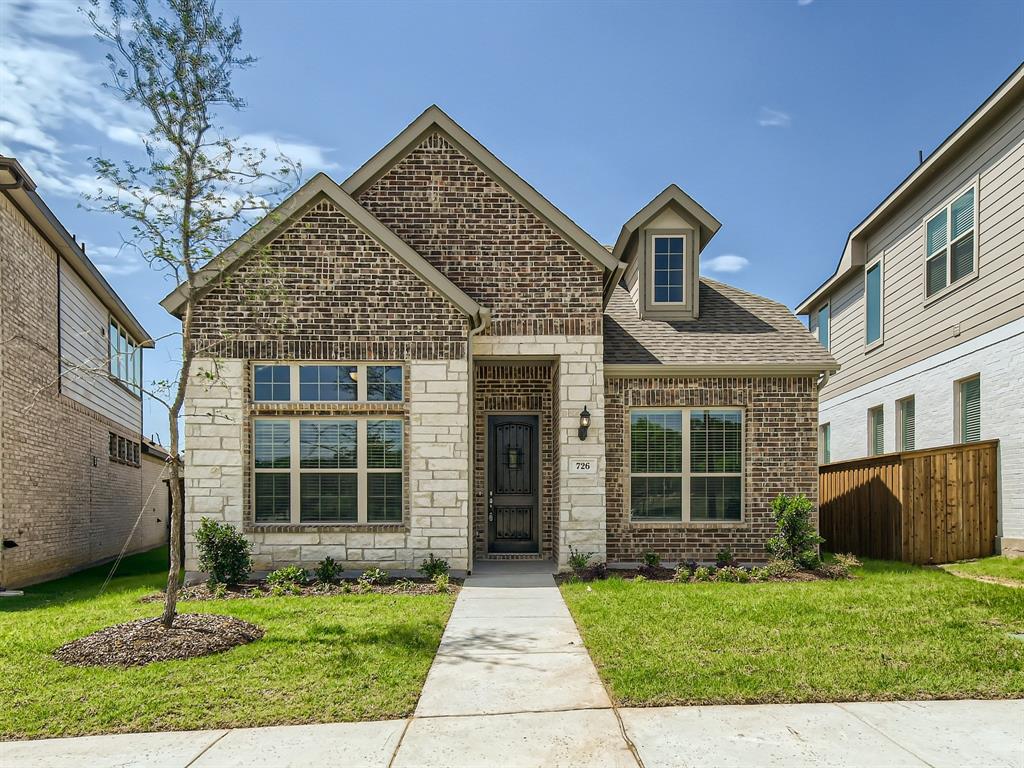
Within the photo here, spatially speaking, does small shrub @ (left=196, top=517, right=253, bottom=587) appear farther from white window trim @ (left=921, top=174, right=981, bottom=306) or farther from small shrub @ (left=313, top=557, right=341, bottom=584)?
→ white window trim @ (left=921, top=174, right=981, bottom=306)

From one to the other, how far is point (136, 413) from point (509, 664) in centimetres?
1824

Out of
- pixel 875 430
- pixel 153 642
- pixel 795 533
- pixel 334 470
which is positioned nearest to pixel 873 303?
pixel 875 430

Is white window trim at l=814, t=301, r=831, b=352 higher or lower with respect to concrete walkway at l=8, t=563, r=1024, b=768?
higher

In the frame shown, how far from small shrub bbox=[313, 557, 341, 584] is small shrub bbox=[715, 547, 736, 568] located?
229 inches

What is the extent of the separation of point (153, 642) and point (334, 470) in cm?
397

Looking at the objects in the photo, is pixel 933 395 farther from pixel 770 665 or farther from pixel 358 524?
pixel 358 524

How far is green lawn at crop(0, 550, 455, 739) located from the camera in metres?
4.84

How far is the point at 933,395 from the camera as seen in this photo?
13773 millimetres

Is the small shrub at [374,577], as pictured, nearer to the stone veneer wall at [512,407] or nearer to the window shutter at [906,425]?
the stone veneer wall at [512,407]

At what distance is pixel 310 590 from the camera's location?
30.3 ft

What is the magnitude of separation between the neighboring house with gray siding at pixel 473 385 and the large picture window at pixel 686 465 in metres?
0.03

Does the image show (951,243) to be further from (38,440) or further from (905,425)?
(38,440)

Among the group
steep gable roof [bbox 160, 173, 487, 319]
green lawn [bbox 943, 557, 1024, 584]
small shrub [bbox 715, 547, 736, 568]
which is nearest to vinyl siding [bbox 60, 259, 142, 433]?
steep gable roof [bbox 160, 173, 487, 319]

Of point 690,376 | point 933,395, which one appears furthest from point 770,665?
point 933,395
